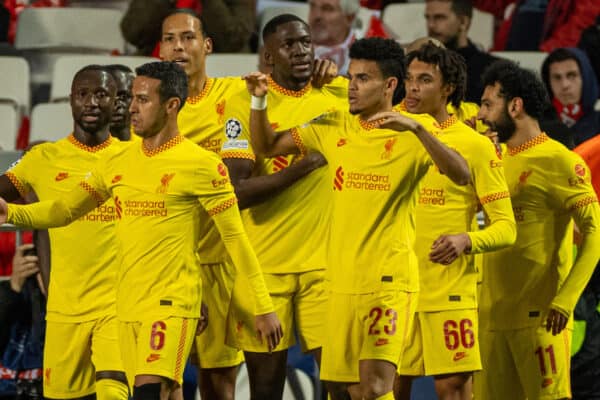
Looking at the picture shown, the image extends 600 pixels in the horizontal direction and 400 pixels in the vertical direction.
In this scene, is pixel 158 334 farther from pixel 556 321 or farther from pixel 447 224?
pixel 556 321

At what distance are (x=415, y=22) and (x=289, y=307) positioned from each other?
521 cm

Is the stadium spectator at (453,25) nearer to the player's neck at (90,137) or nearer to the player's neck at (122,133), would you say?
the player's neck at (122,133)

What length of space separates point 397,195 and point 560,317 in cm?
115

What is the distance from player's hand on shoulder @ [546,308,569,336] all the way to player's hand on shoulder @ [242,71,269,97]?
1.79 meters

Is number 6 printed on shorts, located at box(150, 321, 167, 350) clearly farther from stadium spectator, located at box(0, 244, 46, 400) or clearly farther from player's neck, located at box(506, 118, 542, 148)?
player's neck, located at box(506, 118, 542, 148)

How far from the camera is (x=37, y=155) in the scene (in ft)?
24.1

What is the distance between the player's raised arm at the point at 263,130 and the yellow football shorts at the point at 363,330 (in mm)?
782

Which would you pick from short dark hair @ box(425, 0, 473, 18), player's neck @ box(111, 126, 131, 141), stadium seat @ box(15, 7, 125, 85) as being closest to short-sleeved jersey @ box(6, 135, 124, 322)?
player's neck @ box(111, 126, 131, 141)

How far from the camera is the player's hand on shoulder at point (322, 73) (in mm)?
7516

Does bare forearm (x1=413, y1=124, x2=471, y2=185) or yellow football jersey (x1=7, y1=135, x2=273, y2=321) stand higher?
bare forearm (x1=413, y1=124, x2=471, y2=185)

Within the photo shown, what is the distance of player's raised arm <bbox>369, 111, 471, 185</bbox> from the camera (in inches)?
248

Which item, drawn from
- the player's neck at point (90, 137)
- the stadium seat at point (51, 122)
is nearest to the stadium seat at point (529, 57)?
the stadium seat at point (51, 122)

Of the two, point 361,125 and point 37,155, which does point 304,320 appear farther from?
point 37,155

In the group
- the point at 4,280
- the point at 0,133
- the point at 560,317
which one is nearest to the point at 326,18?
the point at 0,133
